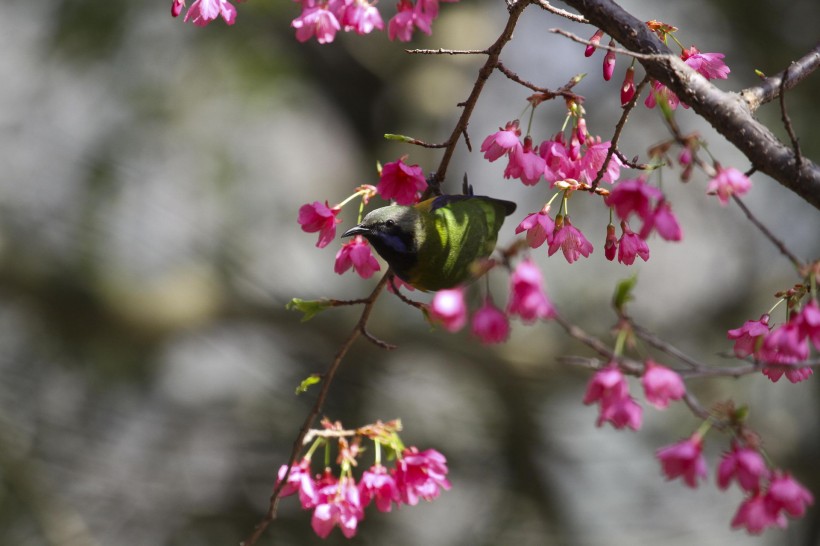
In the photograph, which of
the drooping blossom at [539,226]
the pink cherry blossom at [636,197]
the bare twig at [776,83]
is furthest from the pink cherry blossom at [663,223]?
the drooping blossom at [539,226]

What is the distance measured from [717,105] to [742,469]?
42 centimetres

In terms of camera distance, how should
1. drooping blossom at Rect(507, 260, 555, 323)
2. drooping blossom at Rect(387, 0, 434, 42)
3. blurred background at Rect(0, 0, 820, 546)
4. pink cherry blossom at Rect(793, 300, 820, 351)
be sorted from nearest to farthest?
drooping blossom at Rect(507, 260, 555, 323) → pink cherry blossom at Rect(793, 300, 820, 351) → drooping blossom at Rect(387, 0, 434, 42) → blurred background at Rect(0, 0, 820, 546)

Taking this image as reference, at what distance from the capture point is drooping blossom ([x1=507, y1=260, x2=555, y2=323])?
90cm

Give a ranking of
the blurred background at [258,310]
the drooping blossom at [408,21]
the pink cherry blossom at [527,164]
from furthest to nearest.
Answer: the blurred background at [258,310] < the pink cherry blossom at [527,164] < the drooping blossom at [408,21]

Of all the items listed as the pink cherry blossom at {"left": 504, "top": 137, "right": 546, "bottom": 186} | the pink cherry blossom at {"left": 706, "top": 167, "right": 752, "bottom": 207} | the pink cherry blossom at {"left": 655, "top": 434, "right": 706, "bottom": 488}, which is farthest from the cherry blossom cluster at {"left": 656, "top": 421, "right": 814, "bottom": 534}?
the pink cherry blossom at {"left": 504, "top": 137, "right": 546, "bottom": 186}

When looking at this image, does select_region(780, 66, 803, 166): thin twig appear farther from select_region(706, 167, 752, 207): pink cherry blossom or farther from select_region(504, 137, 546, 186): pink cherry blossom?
select_region(504, 137, 546, 186): pink cherry blossom

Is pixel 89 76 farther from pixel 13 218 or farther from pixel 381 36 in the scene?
Result: pixel 381 36

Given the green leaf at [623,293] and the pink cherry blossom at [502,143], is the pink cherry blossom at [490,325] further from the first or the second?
the pink cherry blossom at [502,143]

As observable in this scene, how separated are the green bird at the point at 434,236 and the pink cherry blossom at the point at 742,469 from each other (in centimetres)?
66

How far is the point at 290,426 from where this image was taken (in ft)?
15.0

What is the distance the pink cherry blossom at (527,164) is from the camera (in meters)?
1.38

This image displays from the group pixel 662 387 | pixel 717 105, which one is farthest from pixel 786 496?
pixel 717 105

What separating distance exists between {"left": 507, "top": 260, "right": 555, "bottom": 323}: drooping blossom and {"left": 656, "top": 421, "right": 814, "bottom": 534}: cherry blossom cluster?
0.20 m

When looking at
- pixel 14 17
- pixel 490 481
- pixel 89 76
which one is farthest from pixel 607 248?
pixel 14 17
